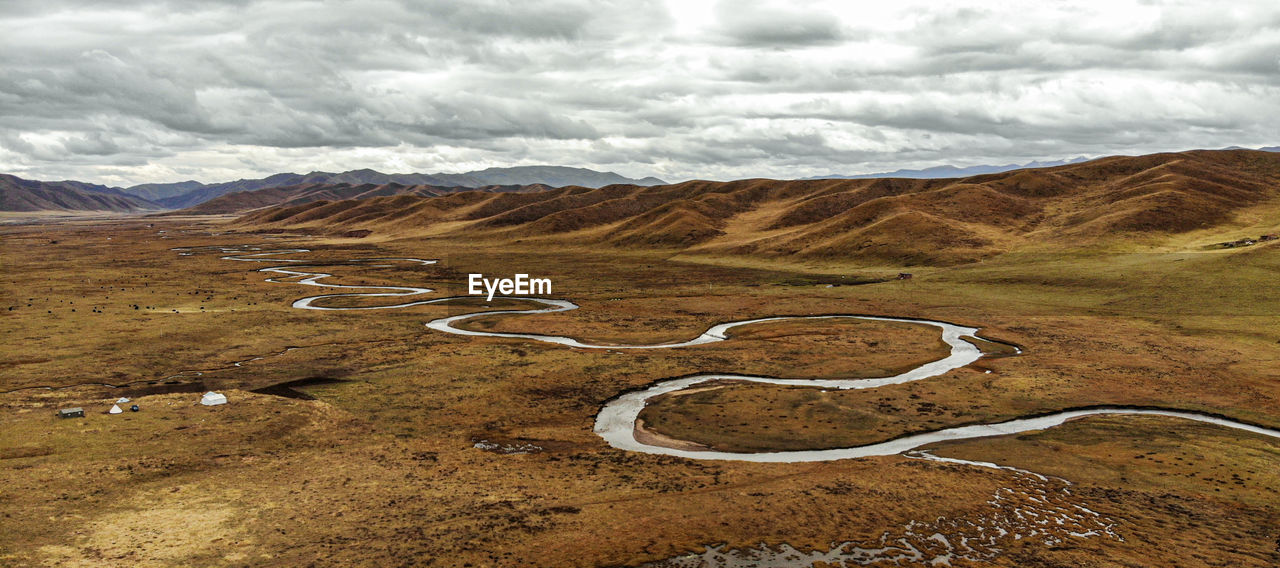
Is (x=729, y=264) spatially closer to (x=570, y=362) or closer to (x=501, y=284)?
(x=501, y=284)

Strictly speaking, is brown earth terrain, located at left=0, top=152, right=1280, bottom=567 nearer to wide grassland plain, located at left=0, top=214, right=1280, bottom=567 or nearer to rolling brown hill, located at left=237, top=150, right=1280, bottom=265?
wide grassland plain, located at left=0, top=214, right=1280, bottom=567

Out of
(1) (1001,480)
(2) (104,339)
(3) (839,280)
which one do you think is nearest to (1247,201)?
(3) (839,280)

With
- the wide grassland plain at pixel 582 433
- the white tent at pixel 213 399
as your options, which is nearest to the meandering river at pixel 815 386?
the wide grassland plain at pixel 582 433

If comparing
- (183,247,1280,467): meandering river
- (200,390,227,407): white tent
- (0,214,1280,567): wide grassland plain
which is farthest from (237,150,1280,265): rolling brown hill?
(200,390,227,407): white tent

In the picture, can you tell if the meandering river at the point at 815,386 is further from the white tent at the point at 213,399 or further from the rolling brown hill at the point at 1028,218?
the rolling brown hill at the point at 1028,218

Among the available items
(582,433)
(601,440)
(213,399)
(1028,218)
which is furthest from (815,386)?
(1028,218)

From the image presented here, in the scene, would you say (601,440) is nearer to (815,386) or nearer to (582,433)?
(582,433)
